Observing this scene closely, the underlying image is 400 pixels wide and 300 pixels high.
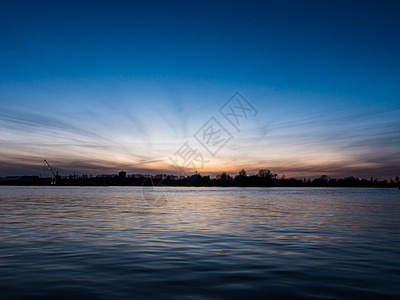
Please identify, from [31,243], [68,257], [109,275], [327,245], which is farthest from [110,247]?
[327,245]

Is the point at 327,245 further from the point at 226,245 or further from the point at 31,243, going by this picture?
the point at 31,243

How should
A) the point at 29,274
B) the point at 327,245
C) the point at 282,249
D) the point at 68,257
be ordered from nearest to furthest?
the point at 29,274 < the point at 68,257 < the point at 282,249 < the point at 327,245

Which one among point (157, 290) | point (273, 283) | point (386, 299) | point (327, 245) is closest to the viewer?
point (386, 299)

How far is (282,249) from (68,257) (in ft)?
34.1

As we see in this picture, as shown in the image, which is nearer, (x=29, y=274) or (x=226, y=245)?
(x=29, y=274)

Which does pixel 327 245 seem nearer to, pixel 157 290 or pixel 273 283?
pixel 273 283

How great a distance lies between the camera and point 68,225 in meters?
26.2

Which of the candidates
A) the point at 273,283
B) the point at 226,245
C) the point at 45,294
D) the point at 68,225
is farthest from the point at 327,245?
the point at 68,225

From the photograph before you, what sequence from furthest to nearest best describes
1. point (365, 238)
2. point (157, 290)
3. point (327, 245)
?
point (365, 238)
point (327, 245)
point (157, 290)

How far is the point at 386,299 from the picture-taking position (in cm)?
941

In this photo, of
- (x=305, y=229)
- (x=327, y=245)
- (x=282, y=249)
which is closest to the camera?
(x=282, y=249)

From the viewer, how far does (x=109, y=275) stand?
1172cm

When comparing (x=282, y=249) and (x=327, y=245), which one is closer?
(x=282, y=249)

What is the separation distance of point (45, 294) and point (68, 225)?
1787cm
